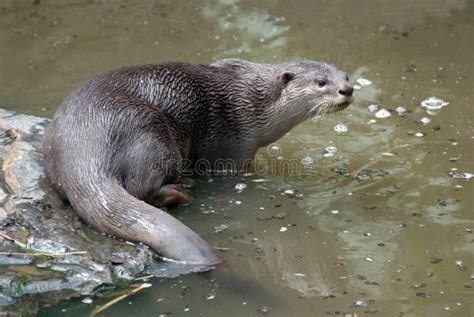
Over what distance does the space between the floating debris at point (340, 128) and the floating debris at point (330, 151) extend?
231mm

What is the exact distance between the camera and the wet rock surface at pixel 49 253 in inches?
140

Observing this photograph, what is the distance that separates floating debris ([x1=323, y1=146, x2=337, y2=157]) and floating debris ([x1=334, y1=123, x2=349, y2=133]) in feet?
0.76

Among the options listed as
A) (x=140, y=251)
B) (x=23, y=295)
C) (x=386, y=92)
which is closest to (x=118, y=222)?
(x=140, y=251)

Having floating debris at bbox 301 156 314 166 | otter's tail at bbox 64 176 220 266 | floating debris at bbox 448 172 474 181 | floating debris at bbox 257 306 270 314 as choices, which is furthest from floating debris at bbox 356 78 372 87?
floating debris at bbox 257 306 270 314

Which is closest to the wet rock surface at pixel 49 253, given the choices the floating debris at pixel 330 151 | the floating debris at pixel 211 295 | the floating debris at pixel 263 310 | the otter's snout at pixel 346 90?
the floating debris at pixel 211 295

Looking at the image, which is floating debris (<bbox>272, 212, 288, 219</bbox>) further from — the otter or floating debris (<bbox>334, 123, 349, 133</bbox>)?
floating debris (<bbox>334, 123, 349, 133</bbox>)

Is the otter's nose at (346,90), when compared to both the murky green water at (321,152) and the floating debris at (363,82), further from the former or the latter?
the floating debris at (363,82)

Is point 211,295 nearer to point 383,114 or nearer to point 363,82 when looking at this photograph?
point 383,114

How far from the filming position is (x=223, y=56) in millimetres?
6469

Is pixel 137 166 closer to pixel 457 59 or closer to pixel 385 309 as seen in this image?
pixel 385 309

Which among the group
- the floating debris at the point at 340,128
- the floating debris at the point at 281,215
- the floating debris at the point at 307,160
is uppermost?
the floating debris at the point at 340,128

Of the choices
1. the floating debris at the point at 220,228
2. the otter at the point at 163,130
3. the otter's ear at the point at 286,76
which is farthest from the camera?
the otter's ear at the point at 286,76

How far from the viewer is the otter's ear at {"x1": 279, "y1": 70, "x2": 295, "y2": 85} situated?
194 inches

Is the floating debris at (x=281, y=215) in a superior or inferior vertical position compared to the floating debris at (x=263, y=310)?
superior
